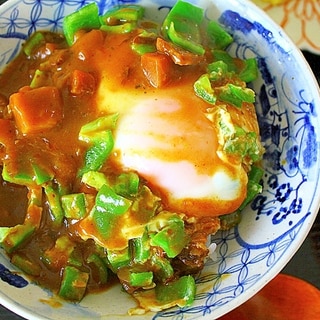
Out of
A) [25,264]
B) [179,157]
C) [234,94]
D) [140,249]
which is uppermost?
[234,94]

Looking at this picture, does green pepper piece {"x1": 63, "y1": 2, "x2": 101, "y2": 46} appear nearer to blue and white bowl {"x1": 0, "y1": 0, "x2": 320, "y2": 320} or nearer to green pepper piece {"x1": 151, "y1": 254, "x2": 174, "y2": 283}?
blue and white bowl {"x1": 0, "y1": 0, "x2": 320, "y2": 320}

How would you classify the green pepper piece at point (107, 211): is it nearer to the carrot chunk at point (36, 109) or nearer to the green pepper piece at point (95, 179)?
the green pepper piece at point (95, 179)

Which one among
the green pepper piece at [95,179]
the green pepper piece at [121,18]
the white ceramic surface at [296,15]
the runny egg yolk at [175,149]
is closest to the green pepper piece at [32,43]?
the green pepper piece at [121,18]

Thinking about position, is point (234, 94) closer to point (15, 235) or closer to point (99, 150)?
point (99, 150)

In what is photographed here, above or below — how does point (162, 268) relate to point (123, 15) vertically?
below

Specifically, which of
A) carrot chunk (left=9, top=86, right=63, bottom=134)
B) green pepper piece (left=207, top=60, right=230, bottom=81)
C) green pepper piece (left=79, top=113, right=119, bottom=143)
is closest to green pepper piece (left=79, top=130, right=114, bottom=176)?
green pepper piece (left=79, top=113, right=119, bottom=143)

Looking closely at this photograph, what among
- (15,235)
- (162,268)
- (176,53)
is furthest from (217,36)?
(15,235)
